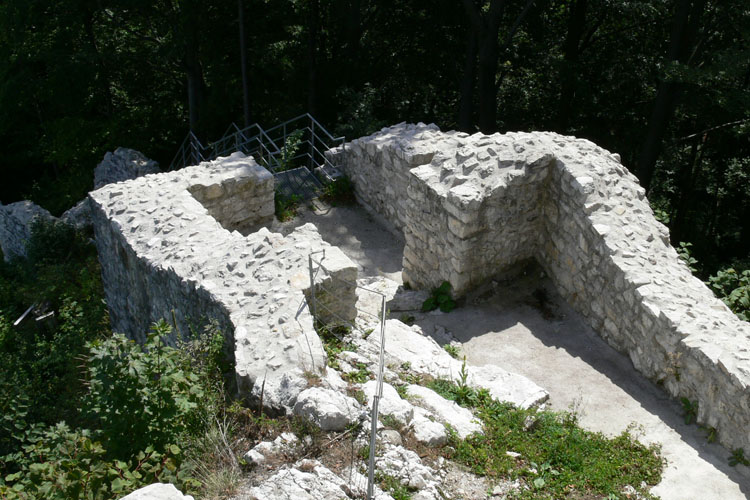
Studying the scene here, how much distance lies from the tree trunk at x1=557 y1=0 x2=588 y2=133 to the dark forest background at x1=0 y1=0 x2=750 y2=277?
0.12 ft

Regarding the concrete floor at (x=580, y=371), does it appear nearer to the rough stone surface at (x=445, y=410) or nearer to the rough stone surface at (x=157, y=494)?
the rough stone surface at (x=445, y=410)

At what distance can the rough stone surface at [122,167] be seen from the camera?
15.0 meters

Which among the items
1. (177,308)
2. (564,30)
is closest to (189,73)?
(564,30)

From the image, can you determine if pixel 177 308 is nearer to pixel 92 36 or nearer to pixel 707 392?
pixel 707 392

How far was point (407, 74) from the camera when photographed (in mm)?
17422

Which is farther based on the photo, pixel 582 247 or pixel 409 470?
pixel 582 247

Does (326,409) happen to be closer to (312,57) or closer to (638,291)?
(638,291)

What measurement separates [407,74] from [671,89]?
676 cm

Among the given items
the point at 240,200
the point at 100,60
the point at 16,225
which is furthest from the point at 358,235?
the point at 100,60

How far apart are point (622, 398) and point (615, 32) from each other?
41.6 feet

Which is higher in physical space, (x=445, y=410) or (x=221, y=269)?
(x=221, y=269)

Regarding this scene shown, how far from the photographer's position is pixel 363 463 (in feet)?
14.1

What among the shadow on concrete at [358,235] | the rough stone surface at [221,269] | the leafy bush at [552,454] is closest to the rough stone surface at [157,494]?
the rough stone surface at [221,269]

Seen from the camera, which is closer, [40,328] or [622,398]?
[622,398]
